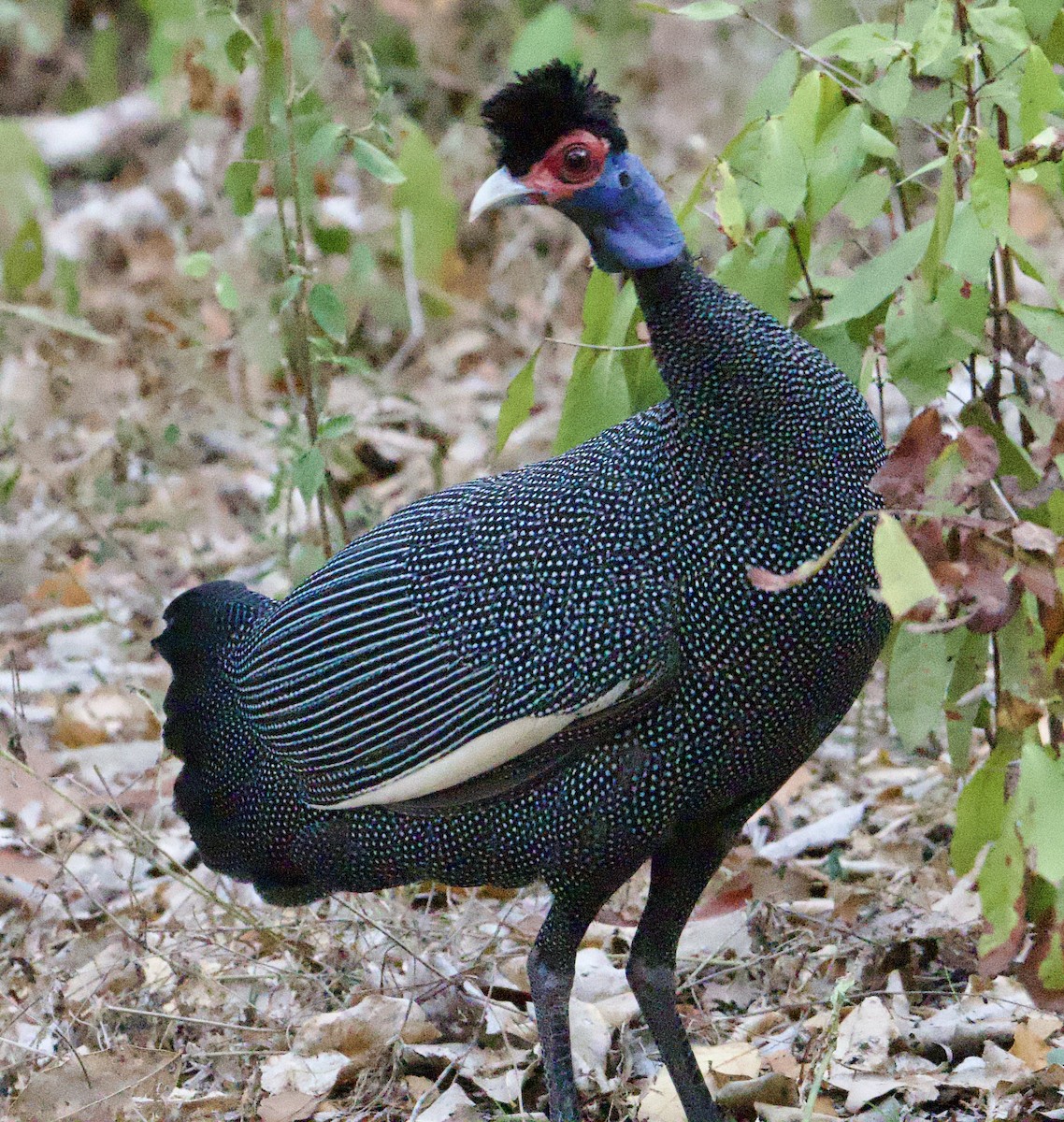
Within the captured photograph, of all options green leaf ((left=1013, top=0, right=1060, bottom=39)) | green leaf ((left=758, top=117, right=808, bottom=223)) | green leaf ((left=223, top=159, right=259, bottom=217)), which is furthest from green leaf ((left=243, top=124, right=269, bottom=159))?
green leaf ((left=1013, top=0, right=1060, bottom=39))

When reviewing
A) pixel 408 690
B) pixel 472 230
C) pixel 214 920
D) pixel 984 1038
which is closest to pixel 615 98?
pixel 408 690

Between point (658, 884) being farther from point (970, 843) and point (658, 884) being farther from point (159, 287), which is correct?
point (159, 287)

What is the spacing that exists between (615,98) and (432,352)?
444cm

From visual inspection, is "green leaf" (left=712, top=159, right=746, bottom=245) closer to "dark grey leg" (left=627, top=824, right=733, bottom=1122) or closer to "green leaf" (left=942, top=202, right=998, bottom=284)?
"green leaf" (left=942, top=202, right=998, bottom=284)

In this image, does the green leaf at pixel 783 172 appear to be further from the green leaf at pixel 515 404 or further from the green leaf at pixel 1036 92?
the green leaf at pixel 515 404

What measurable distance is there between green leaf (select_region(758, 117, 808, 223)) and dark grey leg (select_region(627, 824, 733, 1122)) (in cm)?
106

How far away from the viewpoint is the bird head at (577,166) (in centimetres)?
247

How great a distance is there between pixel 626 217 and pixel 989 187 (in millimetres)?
560

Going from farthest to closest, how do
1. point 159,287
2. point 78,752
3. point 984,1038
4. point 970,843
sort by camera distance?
1. point 159,287
2. point 78,752
3. point 984,1038
4. point 970,843

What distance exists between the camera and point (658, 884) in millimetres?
2799

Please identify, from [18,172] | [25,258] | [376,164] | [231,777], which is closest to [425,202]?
[25,258]

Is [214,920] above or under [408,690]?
under

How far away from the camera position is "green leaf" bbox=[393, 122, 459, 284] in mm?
6582

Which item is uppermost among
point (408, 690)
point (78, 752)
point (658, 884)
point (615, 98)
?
point (615, 98)
